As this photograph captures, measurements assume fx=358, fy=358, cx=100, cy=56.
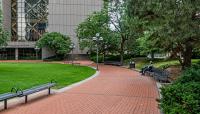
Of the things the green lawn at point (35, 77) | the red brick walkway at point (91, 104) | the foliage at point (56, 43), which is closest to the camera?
the red brick walkway at point (91, 104)

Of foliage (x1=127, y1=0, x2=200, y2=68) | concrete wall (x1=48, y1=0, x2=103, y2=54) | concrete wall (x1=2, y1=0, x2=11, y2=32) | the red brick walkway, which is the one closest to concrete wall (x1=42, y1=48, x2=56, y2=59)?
concrete wall (x1=48, y1=0, x2=103, y2=54)

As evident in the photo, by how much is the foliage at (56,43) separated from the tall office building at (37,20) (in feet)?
14.4

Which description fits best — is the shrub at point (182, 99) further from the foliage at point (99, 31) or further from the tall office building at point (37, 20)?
the tall office building at point (37, 20)

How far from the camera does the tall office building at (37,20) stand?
88.2 m

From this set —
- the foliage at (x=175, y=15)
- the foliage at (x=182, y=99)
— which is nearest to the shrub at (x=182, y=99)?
the foliage at (x=182, y=99)

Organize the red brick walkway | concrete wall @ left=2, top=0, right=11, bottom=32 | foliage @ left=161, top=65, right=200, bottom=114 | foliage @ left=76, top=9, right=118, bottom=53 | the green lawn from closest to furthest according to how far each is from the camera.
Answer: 1. foliage @ left=161, top=65, right=200, bottom=114
2. the red brick walkway
3. the green lawn
4. foliage @ left=76, top=9, right=118, bottom=53
5. concrete wall @ left=2, top=0, right=11, bottom=32

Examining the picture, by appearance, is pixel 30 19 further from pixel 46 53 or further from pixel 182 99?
pixel 182 99

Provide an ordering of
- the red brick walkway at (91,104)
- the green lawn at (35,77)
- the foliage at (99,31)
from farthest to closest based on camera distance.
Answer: the foliage at (99,31) < the green lawn at (35,77) < the red brick walkway at (91,104)

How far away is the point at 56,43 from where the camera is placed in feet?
261

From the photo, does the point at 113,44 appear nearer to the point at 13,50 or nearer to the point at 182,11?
the point at 13,50

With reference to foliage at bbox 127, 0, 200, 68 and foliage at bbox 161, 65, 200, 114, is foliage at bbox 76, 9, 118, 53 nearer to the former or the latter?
foliage at bbox 127, 0, 200, 68

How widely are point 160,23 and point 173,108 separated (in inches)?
454

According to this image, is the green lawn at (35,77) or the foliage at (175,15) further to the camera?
the green lawn at (35,77)

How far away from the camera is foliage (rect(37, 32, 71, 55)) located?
78938 millimetres
